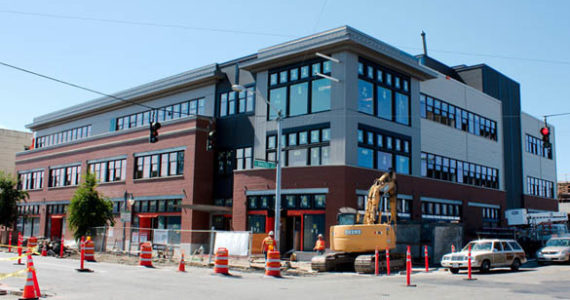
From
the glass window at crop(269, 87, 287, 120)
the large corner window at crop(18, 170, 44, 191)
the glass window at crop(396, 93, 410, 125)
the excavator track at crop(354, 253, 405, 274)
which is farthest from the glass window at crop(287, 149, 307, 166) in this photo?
the large corner window at crop(18, 170, 44, 191)

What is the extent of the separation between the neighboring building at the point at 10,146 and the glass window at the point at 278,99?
2191 inches

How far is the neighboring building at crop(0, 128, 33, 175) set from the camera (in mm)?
78125

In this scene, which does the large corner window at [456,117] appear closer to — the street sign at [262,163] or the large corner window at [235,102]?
the large corner window at [235,102]

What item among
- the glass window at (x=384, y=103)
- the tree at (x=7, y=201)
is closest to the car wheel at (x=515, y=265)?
the glass window at (x=384, y=103)

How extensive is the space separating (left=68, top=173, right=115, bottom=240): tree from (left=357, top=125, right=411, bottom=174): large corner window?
1946 cm

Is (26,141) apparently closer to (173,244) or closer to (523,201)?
(173,244)

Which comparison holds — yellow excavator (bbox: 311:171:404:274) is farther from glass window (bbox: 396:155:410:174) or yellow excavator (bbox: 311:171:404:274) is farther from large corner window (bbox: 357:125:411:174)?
glass window (bbox: 396:155:410:174)

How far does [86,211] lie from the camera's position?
3888 centimetres

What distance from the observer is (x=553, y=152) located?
63.2 metres

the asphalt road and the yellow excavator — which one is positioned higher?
the yellow excavator

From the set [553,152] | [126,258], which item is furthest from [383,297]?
[553,152]

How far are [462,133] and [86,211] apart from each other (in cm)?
3054

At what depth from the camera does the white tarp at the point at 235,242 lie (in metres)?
26.6

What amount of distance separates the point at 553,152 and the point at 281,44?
42.0 meters
